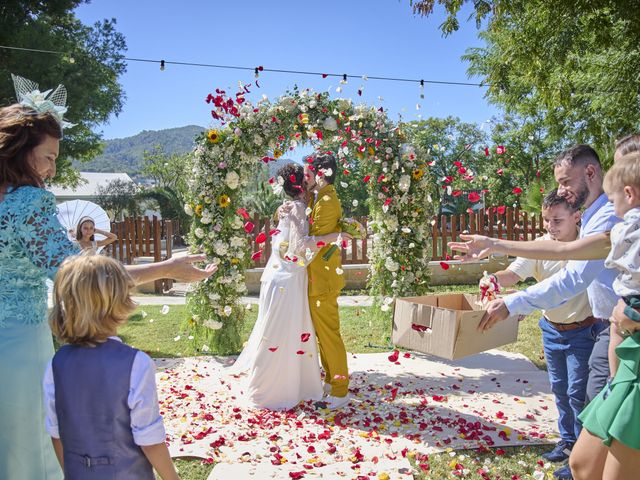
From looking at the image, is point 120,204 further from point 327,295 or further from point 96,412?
point 96,412

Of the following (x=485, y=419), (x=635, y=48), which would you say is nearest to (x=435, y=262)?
(x=635, y=48)

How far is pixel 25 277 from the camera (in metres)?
2.34

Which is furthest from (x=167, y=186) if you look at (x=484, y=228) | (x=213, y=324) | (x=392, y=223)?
(x=392, y=223)

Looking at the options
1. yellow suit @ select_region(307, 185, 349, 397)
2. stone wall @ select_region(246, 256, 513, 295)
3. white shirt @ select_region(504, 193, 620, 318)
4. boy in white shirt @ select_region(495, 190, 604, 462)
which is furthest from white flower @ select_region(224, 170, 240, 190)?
stone wall @ select_region(246, 256, 513, 295)

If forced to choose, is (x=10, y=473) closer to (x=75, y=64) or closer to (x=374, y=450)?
(x=374, y=450)

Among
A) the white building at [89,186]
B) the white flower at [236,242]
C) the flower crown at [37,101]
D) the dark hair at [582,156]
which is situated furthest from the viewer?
the white building at [89,186]

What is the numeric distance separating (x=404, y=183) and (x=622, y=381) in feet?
15.6

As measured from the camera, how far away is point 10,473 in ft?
7.48

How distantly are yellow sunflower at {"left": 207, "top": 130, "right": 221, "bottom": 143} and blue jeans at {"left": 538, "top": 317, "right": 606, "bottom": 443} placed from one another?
14.3 feet

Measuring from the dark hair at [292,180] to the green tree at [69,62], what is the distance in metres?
9.91

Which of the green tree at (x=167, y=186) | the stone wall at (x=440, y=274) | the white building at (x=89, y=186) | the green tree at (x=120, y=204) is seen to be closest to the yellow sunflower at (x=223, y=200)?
the stone wall at (x=440, y=274)

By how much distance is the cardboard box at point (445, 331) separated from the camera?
3.32m

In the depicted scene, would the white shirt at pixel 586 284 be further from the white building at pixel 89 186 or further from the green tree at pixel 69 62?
the white building at pixel 89 186

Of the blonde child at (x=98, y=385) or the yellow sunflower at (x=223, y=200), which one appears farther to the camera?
the yellow sunflower at (x=223, y=200)
